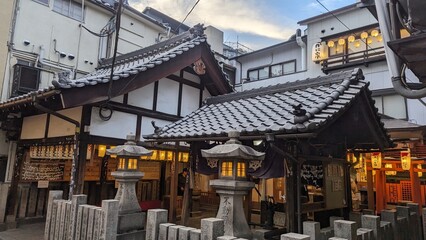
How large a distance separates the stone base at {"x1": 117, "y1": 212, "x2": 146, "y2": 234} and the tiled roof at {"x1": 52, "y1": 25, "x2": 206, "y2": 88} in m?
4.37

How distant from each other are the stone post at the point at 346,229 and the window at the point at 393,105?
55.8 feet

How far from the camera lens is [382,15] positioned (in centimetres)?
619

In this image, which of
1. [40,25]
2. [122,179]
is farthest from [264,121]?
[40,25]

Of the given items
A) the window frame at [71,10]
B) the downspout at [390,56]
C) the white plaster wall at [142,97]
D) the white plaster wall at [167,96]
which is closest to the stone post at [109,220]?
the white plaster wall at [142,97]

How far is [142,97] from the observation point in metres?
12.5

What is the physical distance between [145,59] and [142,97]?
3.58 m

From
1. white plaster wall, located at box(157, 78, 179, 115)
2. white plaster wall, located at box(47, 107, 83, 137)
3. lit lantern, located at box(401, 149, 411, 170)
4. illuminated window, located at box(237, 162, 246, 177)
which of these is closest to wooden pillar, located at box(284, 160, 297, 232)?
illuminated window, located at box(237, 162, 246, 177)

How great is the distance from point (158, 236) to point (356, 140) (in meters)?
7.60

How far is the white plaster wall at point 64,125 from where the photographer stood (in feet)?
35.2

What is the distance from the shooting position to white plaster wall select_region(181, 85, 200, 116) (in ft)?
46.3

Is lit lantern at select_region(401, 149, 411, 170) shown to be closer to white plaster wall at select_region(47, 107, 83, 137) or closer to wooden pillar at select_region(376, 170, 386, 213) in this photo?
Answer: wooden pillar at select_region(376, 170, 386, 213)

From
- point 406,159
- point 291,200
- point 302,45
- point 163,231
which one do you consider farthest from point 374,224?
point 302,45

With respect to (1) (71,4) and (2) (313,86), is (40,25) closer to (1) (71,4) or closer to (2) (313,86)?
(1) (71,4)

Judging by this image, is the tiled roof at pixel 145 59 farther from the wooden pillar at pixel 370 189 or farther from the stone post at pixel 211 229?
the wooden pillar at pixel 370 189
